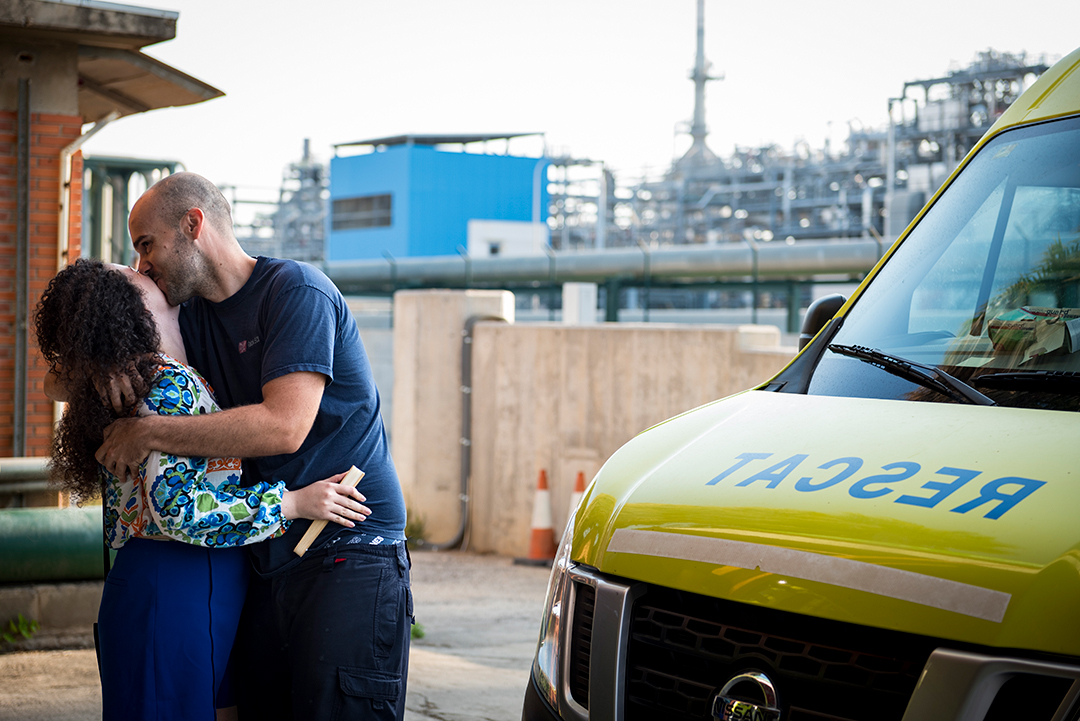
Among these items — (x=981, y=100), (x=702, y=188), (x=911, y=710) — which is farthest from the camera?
(x=702, y=188)

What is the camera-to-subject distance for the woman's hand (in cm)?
285

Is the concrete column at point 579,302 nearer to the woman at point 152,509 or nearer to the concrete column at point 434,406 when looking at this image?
the concrete column at point 434,406

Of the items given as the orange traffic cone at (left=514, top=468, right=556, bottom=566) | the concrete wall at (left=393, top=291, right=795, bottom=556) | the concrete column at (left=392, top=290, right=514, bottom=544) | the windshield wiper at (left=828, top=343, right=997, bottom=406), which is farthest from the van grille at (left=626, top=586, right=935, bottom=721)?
the concrete column at (left=392, top=290, right=514, bottom=544)

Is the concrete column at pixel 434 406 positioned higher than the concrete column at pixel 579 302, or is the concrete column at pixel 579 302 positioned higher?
the concrete column at pixel 579 302

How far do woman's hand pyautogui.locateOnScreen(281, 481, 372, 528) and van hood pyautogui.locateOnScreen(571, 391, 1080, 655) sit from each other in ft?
2.35

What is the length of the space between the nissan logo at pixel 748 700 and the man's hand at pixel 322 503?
4.07ft

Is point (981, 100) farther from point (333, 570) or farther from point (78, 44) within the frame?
point (333, 570)

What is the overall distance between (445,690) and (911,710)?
13.1ft

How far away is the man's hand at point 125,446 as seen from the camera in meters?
2.72

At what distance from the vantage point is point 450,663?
6.24m

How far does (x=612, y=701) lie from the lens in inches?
87.0

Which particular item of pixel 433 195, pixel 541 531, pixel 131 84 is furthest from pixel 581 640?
pixel 433 195

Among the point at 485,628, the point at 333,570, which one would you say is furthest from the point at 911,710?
the point at 485,628

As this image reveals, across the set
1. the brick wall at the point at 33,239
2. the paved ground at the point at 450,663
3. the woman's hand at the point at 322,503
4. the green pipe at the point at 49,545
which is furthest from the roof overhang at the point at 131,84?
the woman's hand at the point at 322,503
